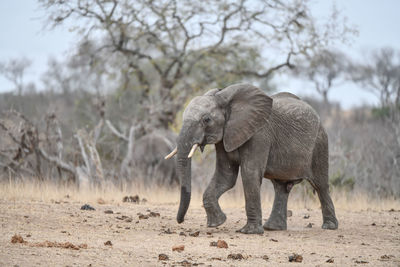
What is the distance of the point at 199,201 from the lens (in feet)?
40.2

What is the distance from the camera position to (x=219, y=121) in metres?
7.88

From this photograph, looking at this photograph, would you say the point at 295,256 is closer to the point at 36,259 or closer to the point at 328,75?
the point at 36,259

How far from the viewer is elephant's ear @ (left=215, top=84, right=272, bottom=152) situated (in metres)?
7.84

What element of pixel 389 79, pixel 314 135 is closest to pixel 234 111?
pixel 314 135

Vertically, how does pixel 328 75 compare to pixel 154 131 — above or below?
above

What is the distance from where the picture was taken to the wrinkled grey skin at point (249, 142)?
7688 millimetres

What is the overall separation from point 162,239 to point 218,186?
4.49 ft

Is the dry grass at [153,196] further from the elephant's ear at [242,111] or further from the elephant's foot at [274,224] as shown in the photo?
the elephant's ear at [242,111]

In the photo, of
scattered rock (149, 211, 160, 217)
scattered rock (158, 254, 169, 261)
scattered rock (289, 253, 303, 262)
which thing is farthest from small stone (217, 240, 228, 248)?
scattered rock (149, 211, 160, 217)

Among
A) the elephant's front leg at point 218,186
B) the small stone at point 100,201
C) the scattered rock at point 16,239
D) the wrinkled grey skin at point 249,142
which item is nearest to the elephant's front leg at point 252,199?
the wrinkled grey skin at point 249,142

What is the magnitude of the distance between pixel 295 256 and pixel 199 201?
620cm

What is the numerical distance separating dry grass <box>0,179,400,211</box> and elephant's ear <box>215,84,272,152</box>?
3.72m

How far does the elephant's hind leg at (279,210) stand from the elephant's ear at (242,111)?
4.33ft

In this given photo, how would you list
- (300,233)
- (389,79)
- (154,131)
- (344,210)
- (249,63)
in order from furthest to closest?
(389,79) < (249,63) < (154,131) < (344,210) < (300,233)
